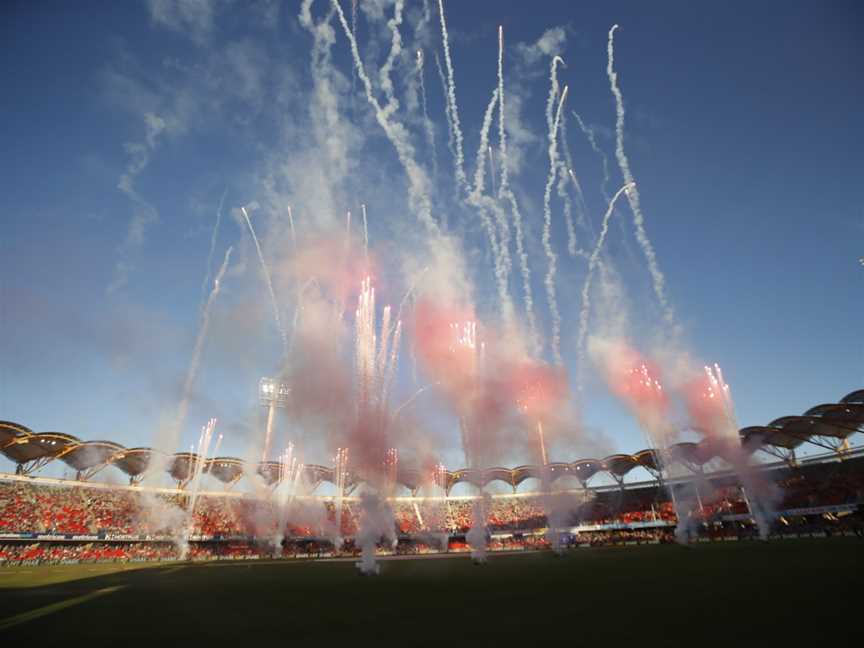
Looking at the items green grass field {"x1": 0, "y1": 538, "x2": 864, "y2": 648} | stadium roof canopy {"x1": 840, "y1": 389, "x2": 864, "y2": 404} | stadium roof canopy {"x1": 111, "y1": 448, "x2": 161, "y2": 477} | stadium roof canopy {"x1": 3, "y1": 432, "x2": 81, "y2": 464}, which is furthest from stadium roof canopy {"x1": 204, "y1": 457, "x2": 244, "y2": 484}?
stadium roof canopy {"x1": 840, "y1": 389, "x2": 864, "y2": 404}

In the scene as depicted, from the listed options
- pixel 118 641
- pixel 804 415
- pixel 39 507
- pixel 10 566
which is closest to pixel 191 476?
pixel 39 507

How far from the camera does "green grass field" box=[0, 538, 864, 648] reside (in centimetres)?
1042

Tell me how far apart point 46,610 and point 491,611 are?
16511mm

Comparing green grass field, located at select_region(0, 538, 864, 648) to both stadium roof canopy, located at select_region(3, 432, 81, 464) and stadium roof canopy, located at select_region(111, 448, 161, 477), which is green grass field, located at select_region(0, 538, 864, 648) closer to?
stadium roof canopy, located at select_region(3, 432, 81, 464)

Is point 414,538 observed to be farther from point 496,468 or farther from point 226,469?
point 226,469

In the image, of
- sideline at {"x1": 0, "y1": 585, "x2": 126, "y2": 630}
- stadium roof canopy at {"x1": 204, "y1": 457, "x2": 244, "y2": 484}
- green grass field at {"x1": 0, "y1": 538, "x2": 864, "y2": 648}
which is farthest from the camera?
stadium roof canopy at {"x1": 204, "y1": 457, "x2": 244, "y2": 484}

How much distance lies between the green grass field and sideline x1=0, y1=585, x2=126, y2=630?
7cm

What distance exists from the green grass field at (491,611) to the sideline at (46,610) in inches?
2.6

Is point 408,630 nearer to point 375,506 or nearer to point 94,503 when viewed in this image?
point 375,506

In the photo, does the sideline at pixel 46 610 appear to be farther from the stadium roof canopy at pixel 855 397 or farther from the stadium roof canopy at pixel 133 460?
the stadium roof canopy at pixel 855 397

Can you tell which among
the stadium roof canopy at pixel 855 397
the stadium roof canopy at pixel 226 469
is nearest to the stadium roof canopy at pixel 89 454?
the stadium roof canopy at pixel 226 469

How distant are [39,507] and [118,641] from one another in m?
68.9

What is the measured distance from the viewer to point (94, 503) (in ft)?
220

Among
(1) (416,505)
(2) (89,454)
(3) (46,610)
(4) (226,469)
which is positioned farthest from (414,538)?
(3) (46,610)
